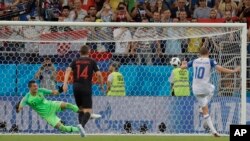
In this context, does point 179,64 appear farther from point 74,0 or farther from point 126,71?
point 74,0

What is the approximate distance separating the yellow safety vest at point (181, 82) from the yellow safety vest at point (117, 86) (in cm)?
121

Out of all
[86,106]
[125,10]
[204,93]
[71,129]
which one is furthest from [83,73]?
[125,10]

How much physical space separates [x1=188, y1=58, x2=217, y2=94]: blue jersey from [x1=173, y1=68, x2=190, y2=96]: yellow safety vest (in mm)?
1409

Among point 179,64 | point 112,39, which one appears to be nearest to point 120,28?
point 112,39

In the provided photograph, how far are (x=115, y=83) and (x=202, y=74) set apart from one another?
2316 millimetres

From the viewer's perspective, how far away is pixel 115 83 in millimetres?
19953

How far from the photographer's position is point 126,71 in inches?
794

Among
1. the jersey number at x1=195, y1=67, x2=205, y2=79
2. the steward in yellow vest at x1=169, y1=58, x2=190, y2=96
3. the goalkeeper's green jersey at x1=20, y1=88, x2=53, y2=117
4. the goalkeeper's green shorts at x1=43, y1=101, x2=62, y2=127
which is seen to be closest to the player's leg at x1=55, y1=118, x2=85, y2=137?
the goalkeeper's green shorts at x1=43, y1=101, x2=62, y2=127

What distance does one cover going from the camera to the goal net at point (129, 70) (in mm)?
19438

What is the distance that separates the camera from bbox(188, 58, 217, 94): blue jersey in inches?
727

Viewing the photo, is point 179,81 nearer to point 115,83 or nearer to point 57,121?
point 115,83

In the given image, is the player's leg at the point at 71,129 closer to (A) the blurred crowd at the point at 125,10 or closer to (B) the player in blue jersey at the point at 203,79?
(B) the player in blue jersey at the point at 203,79

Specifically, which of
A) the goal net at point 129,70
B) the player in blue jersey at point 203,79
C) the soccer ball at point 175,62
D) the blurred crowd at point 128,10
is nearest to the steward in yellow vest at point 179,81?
the soccer ball at point 175,62

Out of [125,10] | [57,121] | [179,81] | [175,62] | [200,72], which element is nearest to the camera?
[57,121]
